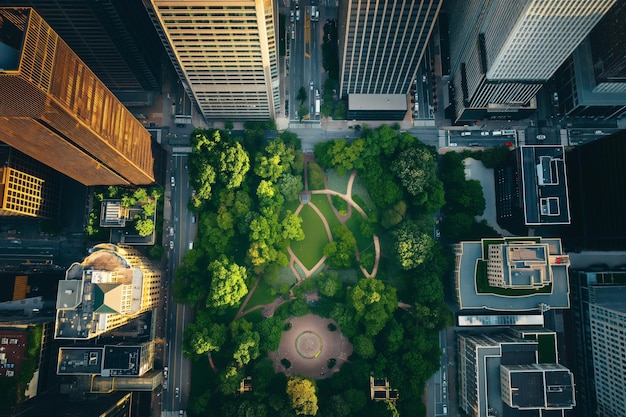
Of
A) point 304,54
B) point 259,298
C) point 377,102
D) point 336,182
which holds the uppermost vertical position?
point 304,54

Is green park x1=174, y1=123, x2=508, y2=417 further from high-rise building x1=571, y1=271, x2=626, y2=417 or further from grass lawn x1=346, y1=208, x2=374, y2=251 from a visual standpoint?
high-rise building x1=571, y1=271, x2=626, y2=417

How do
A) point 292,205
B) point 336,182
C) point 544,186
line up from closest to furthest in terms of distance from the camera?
point 544,186 → point 292,205 → point 336,182

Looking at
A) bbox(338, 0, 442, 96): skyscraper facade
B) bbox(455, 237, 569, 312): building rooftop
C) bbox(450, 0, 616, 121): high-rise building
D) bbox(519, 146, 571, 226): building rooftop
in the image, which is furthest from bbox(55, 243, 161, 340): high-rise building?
bbox(519, 146, 571, 226): building rooftop

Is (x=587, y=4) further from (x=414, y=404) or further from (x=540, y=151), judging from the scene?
(x=414, y=404)

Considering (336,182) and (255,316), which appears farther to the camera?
(336,182)

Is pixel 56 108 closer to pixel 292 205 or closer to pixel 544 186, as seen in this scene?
pixel 292 205

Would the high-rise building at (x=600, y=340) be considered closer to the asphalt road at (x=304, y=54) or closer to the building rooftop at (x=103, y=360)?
the asphalt road at (x=304, y=54)

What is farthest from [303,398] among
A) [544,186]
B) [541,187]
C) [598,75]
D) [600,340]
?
[598,75]
